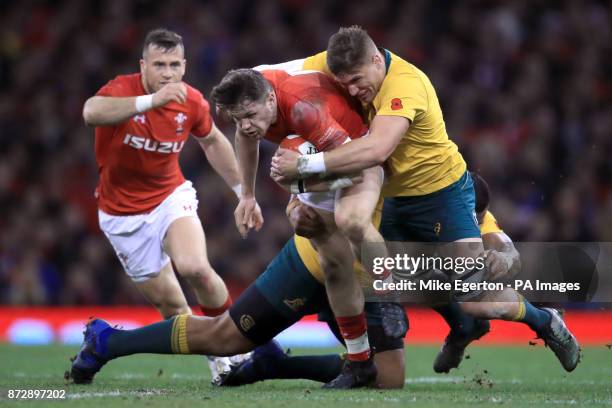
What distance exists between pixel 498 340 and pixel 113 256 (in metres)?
5.31

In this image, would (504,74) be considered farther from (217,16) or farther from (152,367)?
(152,367)

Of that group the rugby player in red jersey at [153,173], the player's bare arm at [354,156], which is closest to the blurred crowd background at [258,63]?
the rugby player in red jersey at [153,173]

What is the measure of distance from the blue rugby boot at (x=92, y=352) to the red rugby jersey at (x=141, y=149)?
1.57m

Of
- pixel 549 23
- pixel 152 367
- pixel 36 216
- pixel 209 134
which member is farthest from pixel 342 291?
pixel 549 23

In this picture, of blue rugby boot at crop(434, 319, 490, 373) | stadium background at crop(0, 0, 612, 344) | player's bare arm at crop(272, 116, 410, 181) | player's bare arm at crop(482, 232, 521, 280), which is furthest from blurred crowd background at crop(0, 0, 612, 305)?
player's bare arm at crop(272, 116, 410, 181)

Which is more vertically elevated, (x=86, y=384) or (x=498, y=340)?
(x=86, y=384)

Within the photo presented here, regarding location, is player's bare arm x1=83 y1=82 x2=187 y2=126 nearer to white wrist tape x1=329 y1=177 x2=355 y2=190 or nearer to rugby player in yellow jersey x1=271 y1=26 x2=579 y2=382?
rugby player in yellow jersey x1=271 y1=26 x2=579 y2=382

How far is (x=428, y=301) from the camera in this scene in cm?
700

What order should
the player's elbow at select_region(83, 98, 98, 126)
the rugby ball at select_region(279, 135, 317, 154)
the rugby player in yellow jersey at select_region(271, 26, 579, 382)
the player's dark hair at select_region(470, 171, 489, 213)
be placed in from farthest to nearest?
the player's elbow at select_region(83, 98, 98, 126)
the player's dark hair at select_region(470, 171, 489, 213)
the rugby ball at select_region(279, 135, 317, 154)
the rugby player in yellow jersey at select_region(271, 26, 579, 382)

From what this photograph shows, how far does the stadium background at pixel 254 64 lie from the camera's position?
13914mm

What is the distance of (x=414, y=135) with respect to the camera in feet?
22.1

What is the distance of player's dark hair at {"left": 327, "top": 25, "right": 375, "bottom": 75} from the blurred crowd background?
735 centimetres

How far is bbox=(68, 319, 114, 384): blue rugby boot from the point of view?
22.2 feet

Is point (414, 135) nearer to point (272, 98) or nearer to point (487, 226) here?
point (272, 98)
